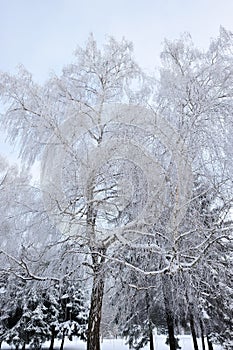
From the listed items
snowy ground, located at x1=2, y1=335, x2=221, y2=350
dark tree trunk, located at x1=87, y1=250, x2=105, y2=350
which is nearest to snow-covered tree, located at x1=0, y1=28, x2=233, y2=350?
dark tree trunk, located at x1=87, y1=250, x2=105, y2=350

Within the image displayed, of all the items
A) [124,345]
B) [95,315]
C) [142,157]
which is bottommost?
[95,315]

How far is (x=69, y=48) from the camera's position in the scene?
7.14 meters

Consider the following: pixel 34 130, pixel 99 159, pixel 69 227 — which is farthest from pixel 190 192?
pixel 34 130

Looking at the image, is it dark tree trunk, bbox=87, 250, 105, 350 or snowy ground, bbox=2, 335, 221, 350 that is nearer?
dark tree trunk, bbox=87, 250, 105, 350

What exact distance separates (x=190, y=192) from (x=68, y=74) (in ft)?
13.1

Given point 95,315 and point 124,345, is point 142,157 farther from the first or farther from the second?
point 124,345

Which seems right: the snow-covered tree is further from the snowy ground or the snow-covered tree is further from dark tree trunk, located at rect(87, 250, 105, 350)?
the snowy ground

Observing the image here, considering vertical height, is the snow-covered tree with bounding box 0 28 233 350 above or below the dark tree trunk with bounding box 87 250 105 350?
above

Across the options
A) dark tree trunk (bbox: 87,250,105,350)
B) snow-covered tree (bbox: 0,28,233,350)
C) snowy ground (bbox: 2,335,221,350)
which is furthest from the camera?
snowy ground (bbox: 2,335,221,350)

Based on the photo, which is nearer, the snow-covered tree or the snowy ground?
the snow-covered tree

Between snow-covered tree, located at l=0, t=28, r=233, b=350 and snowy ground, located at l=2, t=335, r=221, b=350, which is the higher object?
snow-covered tree, located at l=0, t=28, r=233, b=350

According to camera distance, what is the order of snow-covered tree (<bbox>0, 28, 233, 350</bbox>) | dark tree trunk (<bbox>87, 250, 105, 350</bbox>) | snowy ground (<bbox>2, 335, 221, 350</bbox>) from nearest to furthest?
snow-covered tree (<bbox>0, 28, 233, 350</bbox>) → dark tree trunk (<bbox>87, 250, 105, 350</bbox>) → snowy ground (<bbox>2, 335, 221, 350</bbox>)

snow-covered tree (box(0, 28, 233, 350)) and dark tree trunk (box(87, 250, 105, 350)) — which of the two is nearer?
snow-covered tree (box(0, 28, 233, 350))

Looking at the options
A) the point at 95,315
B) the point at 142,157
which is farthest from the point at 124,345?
the point at 142,157
